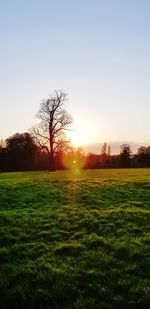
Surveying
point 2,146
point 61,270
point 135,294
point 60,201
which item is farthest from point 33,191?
point 2,146

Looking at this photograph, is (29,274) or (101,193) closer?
(29,274)

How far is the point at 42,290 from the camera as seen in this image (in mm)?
12680

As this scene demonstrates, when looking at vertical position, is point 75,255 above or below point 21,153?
below

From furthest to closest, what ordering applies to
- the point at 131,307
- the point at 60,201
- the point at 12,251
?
the point at 60,201, the point at 12,251, the point at 131,307

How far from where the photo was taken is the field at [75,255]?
483 inches

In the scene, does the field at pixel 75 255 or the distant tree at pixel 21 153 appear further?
the distant tree at pixel 21 153

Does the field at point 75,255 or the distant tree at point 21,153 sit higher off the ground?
the distant tree at point 21,153

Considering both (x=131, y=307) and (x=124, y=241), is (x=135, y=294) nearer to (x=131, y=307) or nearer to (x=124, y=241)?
(x=131, y=307)

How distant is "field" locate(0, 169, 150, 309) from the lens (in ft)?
40.3

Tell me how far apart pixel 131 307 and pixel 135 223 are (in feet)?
33.5

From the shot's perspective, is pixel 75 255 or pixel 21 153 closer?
pixel 75 255

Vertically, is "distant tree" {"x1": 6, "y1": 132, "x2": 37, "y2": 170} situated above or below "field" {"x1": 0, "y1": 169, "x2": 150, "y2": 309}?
above

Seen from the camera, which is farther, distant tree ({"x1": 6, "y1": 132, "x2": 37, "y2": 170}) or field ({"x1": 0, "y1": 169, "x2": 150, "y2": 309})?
distant tree ({"x1": 6, "y1": 132, "x2": 37, "y2": 170})

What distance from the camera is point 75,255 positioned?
16141mm
